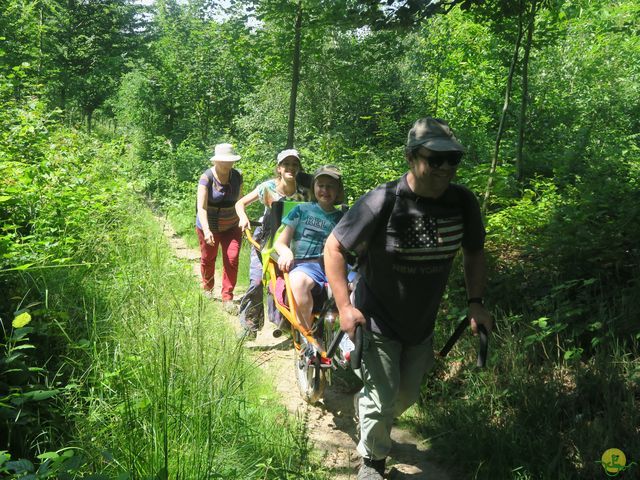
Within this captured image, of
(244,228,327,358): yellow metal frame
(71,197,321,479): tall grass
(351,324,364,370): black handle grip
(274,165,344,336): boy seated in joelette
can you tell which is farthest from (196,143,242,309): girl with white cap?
(351,324,364,370): black handle grip

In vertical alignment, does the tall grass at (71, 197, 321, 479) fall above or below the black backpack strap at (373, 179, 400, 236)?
below

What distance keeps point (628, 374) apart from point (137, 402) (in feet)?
10.1

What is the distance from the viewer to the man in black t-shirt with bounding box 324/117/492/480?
297cm

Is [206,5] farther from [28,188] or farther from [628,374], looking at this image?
[628,374]

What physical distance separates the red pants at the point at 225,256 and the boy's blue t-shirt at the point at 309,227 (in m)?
2.15

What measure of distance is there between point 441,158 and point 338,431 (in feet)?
7.80

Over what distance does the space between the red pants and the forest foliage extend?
130cm

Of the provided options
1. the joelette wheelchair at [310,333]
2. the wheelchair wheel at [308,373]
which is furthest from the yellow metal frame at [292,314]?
the wheelchair wheel at [308,373]

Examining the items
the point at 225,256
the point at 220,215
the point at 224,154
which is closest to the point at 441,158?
the point at 224,154

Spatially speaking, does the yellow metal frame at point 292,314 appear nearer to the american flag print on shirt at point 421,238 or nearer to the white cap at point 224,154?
Result: the american flag print on shirt at point 421,238

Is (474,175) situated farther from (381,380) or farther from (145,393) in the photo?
(145,393)

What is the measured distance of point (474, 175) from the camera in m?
6.78

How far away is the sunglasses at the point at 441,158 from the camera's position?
2.85 m

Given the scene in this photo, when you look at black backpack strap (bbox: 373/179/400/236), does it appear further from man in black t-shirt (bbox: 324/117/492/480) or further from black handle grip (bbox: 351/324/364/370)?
black handle grip (bbox: 351/324/364/370)
